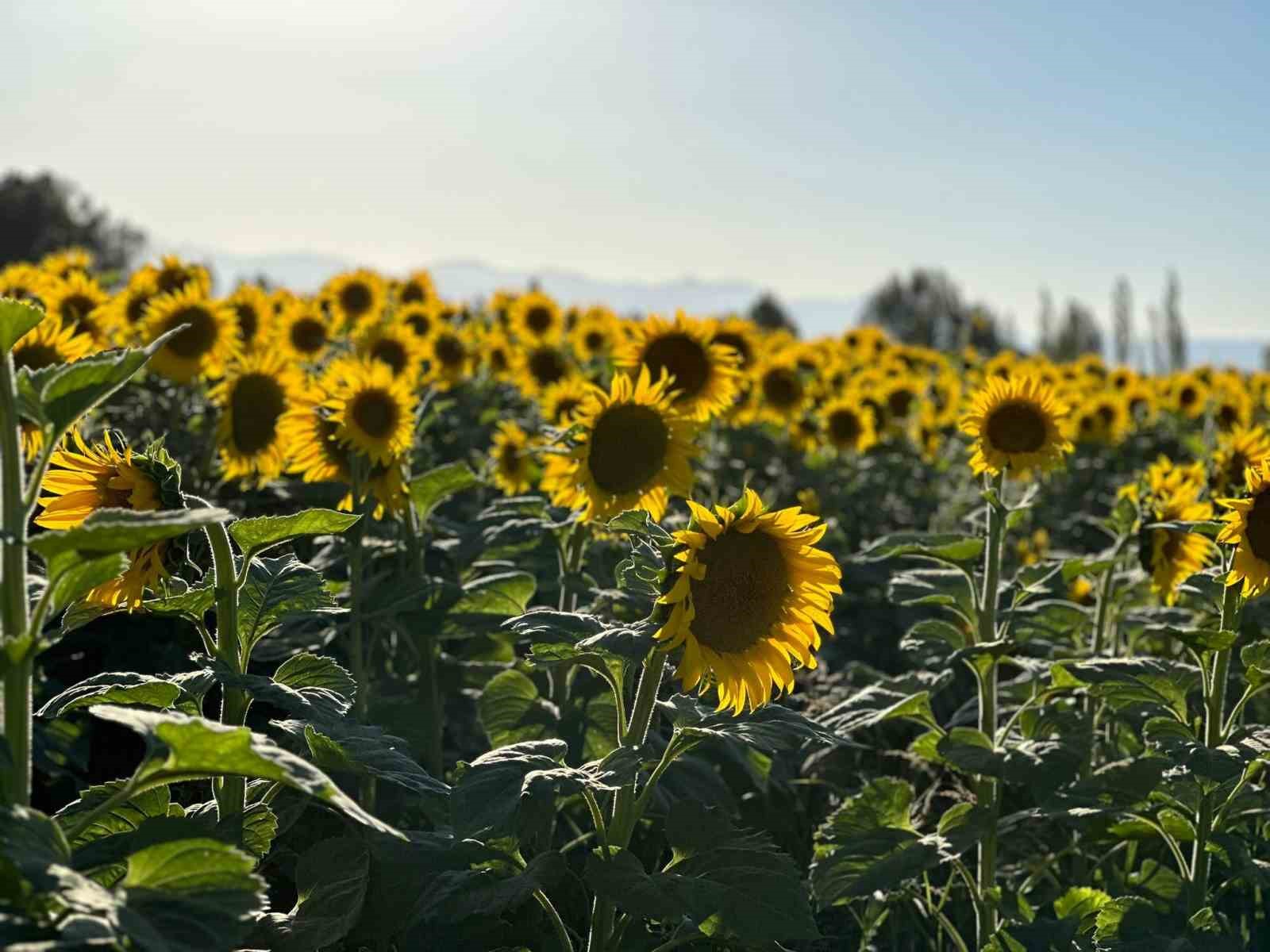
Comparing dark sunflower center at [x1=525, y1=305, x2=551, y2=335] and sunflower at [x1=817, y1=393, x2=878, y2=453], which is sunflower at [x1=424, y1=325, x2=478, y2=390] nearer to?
dark sunflower center at [x1=525, y1=305, x2=551, y2=335]

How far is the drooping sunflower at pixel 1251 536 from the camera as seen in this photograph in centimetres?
335

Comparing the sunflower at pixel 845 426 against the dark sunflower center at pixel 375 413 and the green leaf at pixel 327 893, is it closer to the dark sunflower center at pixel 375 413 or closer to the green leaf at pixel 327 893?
the dark sunflower center at pixel 375 413

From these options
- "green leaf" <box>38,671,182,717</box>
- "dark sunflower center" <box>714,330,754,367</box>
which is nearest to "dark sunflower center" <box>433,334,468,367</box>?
"dark sunflower center" <box>714,330,754,367</box>

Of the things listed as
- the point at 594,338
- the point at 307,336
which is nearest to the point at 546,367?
the point at 307,336

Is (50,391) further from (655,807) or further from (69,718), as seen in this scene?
(69,718)

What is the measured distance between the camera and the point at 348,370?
479cm

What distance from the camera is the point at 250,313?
25.2 feet

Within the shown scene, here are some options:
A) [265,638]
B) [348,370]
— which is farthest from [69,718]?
[348,370]

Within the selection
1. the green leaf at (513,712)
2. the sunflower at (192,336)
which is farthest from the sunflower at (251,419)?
the green leaf at (513,712)

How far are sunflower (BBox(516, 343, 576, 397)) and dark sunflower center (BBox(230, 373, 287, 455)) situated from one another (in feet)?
11.6

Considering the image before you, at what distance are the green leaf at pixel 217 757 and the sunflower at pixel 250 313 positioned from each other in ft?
19.6

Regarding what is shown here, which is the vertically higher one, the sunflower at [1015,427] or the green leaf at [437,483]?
the sunflower at [1015,427]

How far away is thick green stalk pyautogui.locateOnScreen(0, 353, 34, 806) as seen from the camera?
1.76 m

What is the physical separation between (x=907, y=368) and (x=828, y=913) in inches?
360
